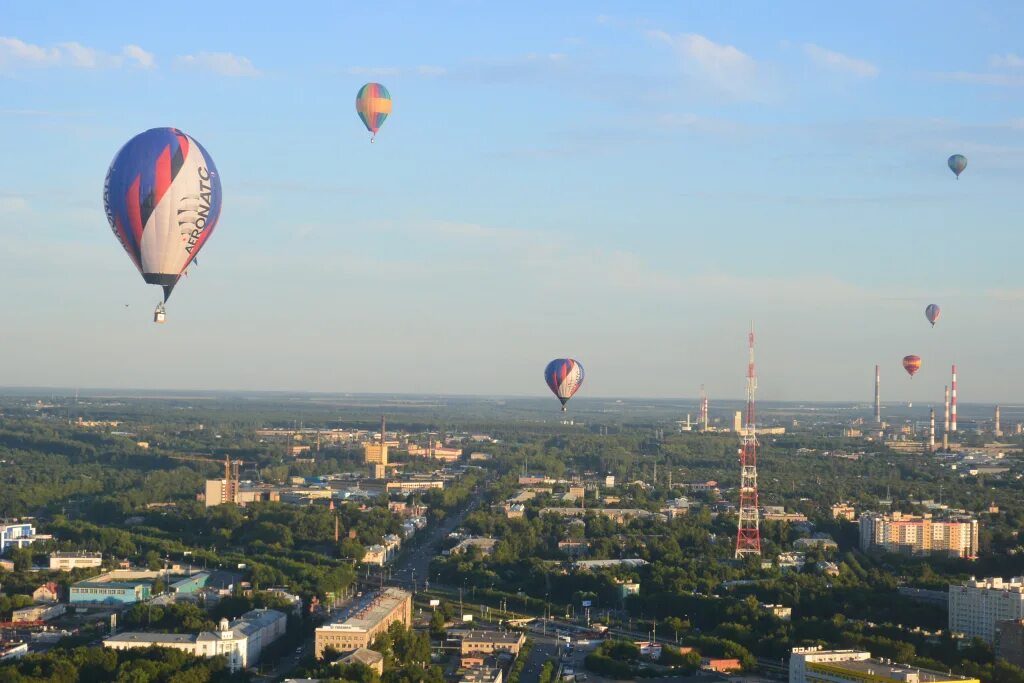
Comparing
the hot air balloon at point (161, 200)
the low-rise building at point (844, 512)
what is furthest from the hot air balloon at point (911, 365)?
the hot air balloon at point (161, 200)

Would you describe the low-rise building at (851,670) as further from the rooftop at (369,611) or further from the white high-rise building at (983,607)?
the rooftop at (369,611)

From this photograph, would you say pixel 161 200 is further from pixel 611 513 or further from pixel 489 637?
pixel 611 513

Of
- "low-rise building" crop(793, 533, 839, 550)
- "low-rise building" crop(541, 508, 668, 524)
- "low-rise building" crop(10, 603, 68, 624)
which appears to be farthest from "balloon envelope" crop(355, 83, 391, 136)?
"low-rise building" crop(541, 508, 668, 524)

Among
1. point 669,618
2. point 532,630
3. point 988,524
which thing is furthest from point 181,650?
point 988,524

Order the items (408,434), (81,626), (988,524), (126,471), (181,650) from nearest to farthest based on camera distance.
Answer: (181,650)
(81,626)
(988,524)
(126,471)
(408,434)

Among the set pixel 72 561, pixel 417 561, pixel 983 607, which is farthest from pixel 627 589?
pixel 72 561

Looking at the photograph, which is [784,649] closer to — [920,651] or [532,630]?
[920,651]

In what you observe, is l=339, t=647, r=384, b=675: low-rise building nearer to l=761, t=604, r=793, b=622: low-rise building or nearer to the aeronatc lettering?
the aeronatc lettering
